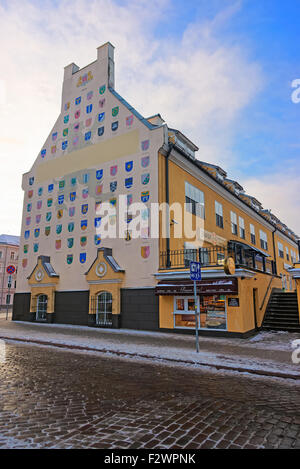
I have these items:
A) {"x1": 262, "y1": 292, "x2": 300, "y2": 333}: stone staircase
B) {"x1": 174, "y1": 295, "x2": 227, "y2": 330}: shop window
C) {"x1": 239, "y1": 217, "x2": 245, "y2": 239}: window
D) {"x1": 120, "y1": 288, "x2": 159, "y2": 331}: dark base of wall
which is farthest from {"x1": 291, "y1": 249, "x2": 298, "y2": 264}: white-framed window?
{"x1": 120, "y1": 288, "x2": 159, "y2": 331}: dark base of wall

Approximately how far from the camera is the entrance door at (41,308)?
22.1 metres

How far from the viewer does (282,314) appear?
1708cm

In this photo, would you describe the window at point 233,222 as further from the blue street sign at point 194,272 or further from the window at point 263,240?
the blue street sign at point 194,272

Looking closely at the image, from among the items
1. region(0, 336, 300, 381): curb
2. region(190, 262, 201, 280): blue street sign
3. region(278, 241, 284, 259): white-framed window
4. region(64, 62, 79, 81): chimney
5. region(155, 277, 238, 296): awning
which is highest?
region(64, 62, 79, 81): chimney

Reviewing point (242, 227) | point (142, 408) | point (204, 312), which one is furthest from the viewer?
point (242, 227)

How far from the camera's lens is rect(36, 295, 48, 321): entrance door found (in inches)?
869

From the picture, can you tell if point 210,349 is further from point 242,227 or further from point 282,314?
point 242,227

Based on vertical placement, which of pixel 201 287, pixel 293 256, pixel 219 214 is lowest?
pixel 201 287

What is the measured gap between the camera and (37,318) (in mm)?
22266

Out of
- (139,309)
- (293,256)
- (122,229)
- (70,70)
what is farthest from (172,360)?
(293,256)

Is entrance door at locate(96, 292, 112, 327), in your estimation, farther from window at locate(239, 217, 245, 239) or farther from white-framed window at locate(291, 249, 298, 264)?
white-framed window at locate(291, 249, 298, 264)

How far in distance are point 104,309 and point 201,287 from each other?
274 inches

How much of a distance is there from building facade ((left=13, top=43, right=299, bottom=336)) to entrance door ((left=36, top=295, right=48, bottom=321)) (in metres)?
0.08
